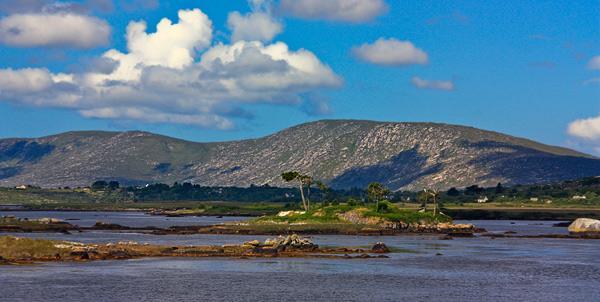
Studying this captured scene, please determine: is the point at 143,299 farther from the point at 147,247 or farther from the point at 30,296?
the point at 147,247

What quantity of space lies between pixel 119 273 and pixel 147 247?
2680cm

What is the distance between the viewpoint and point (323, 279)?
8844cm

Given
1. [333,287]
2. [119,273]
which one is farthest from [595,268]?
[119,273]

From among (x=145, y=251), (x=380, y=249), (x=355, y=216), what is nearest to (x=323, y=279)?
(x=145, y=251)

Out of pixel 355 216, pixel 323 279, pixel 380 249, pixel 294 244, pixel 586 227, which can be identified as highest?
Result: pixel 355 216

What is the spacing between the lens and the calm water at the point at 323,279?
249 ft

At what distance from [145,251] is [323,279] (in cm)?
3206

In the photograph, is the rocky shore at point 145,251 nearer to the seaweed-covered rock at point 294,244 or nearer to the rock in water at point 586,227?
the seaweed-covered rock at point 294,244

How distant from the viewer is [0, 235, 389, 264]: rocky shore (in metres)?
101

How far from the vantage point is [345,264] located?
10381 cm

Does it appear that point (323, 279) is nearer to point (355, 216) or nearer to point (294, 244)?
point (294, 244)

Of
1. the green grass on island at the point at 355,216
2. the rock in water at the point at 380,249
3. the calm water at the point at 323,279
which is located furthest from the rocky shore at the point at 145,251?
the green grass on island at the point at 355,216

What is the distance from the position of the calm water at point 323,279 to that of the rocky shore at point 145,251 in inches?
157

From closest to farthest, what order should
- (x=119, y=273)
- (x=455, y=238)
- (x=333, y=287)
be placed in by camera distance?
(x=333, y=287)
(x=119, y=273)
(x=455, y=238)
